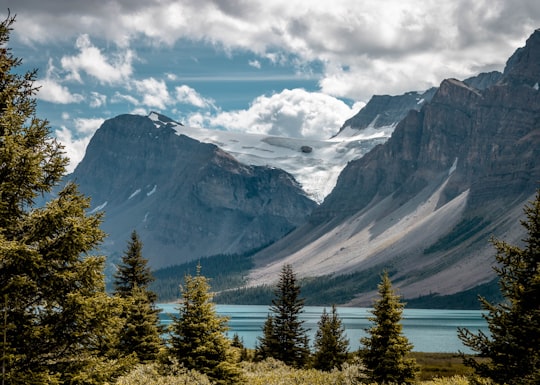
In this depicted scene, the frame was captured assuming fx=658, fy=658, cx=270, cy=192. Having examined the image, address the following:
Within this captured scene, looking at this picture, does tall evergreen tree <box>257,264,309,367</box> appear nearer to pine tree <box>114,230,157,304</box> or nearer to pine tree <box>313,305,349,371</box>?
pine tree <box>313,305,349,371</box>

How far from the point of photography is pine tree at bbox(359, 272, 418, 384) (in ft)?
112

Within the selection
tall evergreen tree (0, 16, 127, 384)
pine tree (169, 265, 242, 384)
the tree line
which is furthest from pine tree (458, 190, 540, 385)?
pine tree (169, 265, 242, 384)

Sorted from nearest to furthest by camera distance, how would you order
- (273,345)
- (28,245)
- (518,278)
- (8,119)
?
(28,245) < (8,119) < (518,278) < (273,345)

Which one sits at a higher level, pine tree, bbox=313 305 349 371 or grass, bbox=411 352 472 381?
pine tree, bbox=313 305 349 371

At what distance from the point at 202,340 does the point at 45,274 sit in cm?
1667

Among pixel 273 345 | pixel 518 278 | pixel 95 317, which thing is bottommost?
pixel 273 345

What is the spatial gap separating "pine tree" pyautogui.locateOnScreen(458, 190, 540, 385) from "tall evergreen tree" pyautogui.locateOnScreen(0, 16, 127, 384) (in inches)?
468

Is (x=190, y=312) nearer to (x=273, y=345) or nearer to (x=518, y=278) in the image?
(x=518, y=278)

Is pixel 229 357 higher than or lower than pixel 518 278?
lower

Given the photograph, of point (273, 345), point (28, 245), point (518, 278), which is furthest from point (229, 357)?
point (273, 345)

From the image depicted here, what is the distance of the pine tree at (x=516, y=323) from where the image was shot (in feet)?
67.3

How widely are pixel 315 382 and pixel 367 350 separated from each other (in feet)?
12.8

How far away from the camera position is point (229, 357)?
1287 inches

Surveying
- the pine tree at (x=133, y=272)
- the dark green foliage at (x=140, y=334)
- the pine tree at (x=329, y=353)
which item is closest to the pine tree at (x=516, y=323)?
the dark green foliage at (x=140, y=334)
